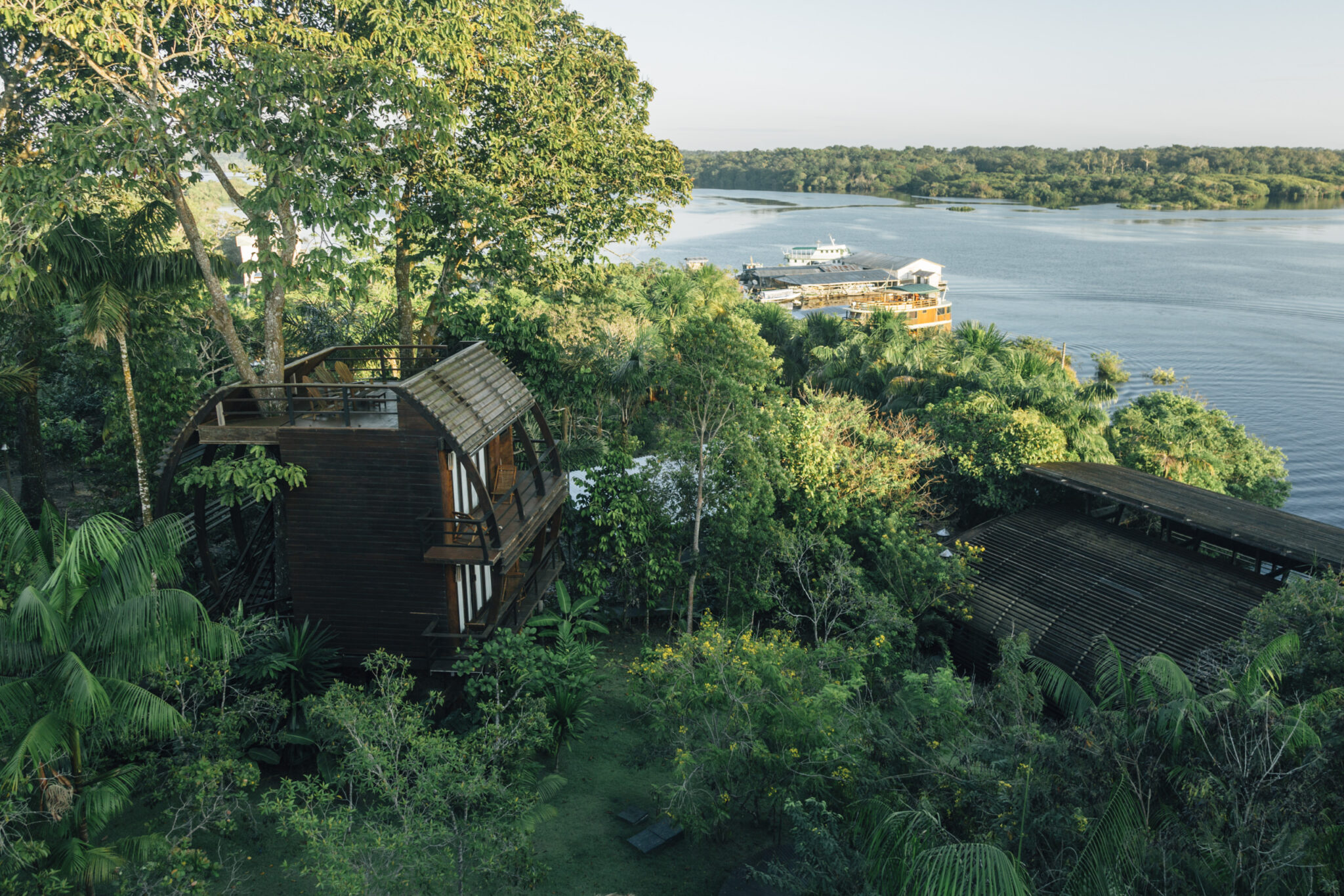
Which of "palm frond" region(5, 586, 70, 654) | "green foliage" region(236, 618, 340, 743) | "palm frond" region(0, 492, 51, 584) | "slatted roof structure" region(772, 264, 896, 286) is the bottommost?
"green foliage" region(236, 618, 340, 743)

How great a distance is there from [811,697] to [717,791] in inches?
78.3

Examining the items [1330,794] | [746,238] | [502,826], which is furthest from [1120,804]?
[746,238]

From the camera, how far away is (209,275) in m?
16.4

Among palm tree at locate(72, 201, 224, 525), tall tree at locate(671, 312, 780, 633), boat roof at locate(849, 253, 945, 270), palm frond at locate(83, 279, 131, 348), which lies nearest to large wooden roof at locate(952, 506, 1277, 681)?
tall tree at locate(671, 312, 780, 633)

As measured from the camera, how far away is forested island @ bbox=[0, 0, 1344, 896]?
827 centimetres

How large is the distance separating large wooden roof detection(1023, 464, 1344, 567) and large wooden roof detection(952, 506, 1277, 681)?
823mm

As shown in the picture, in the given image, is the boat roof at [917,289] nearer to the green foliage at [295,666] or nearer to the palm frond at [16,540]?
the green foliage at [295,666]

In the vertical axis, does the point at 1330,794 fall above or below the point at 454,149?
below

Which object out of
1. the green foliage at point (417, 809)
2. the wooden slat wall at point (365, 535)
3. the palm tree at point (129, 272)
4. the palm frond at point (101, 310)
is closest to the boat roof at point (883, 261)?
the palm tree at point (129, 272)

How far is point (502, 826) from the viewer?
10109 mm

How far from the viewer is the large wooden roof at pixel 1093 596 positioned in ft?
54.1

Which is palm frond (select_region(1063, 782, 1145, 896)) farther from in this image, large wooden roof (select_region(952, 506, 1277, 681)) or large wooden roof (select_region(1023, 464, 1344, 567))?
large wooden roof (select_region(1023, 464, 1344, 567))

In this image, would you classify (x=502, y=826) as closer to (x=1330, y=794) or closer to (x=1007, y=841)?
(x=1007, y=841)

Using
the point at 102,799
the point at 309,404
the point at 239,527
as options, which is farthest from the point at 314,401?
the point at 102,799
